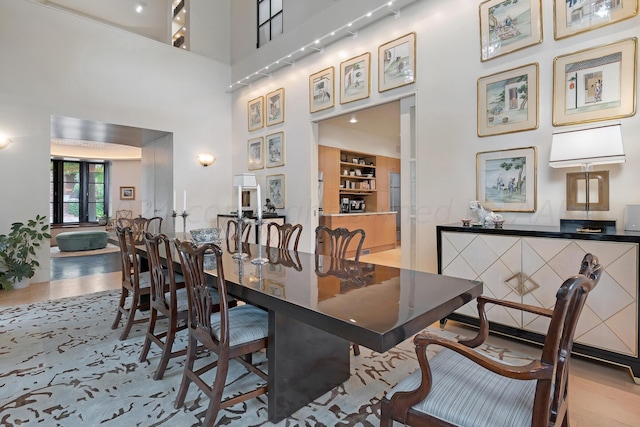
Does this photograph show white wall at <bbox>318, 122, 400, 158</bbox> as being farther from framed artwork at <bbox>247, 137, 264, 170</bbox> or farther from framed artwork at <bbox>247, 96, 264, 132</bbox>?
framed artwork at <bbox>247, 137, 264, 170</bbox>

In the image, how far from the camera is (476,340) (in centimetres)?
149

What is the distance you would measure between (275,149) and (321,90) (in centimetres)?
139

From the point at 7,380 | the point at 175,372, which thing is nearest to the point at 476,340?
the point at 175,372

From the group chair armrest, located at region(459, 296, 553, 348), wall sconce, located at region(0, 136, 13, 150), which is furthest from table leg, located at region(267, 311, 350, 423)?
wall sconce, located at region(0, 136, 13, 150)

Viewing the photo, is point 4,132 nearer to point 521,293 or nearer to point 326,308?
point 326,308

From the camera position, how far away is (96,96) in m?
5.34

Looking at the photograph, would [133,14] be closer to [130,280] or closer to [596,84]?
[130,280]

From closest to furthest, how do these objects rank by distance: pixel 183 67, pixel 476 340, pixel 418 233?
pixel 476 340, pixel 418 233, pixel 183 67

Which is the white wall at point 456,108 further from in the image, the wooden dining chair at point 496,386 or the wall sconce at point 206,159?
the wall sconce at point 206,159

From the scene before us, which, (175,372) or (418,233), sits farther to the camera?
(418,233)

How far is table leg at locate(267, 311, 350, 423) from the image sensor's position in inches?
67.4

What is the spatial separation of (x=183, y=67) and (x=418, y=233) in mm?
5453

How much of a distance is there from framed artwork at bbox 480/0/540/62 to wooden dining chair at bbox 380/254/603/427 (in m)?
2.69

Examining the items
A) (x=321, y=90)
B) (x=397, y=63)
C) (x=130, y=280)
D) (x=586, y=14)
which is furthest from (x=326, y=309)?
(x=321, y=90)
